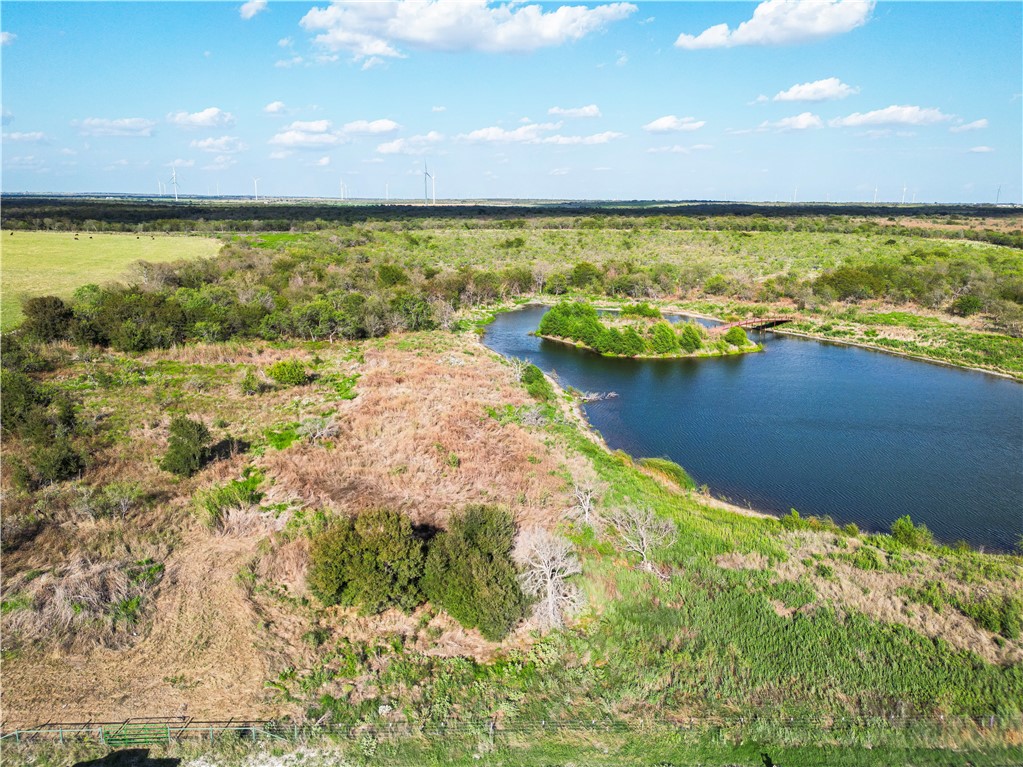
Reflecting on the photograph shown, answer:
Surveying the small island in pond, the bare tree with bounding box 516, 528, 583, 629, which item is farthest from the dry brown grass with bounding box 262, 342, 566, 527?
the small island in pond

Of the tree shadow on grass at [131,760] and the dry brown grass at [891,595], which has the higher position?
the dry brown grass at [891,595]

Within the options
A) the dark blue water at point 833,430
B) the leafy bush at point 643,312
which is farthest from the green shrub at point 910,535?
the leafy bush at point 643,312

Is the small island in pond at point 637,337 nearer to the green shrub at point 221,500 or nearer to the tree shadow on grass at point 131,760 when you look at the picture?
the green shrub at point 221,500

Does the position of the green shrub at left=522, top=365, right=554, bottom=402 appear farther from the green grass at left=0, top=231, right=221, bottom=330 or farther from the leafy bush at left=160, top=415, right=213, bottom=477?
the green grass at left=0, top=231, right=221, bottom=330

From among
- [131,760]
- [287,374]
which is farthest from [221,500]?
[287,374]

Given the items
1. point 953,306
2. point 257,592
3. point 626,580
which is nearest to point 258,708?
point 257,592

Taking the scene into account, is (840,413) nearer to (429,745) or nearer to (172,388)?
(429,745)
